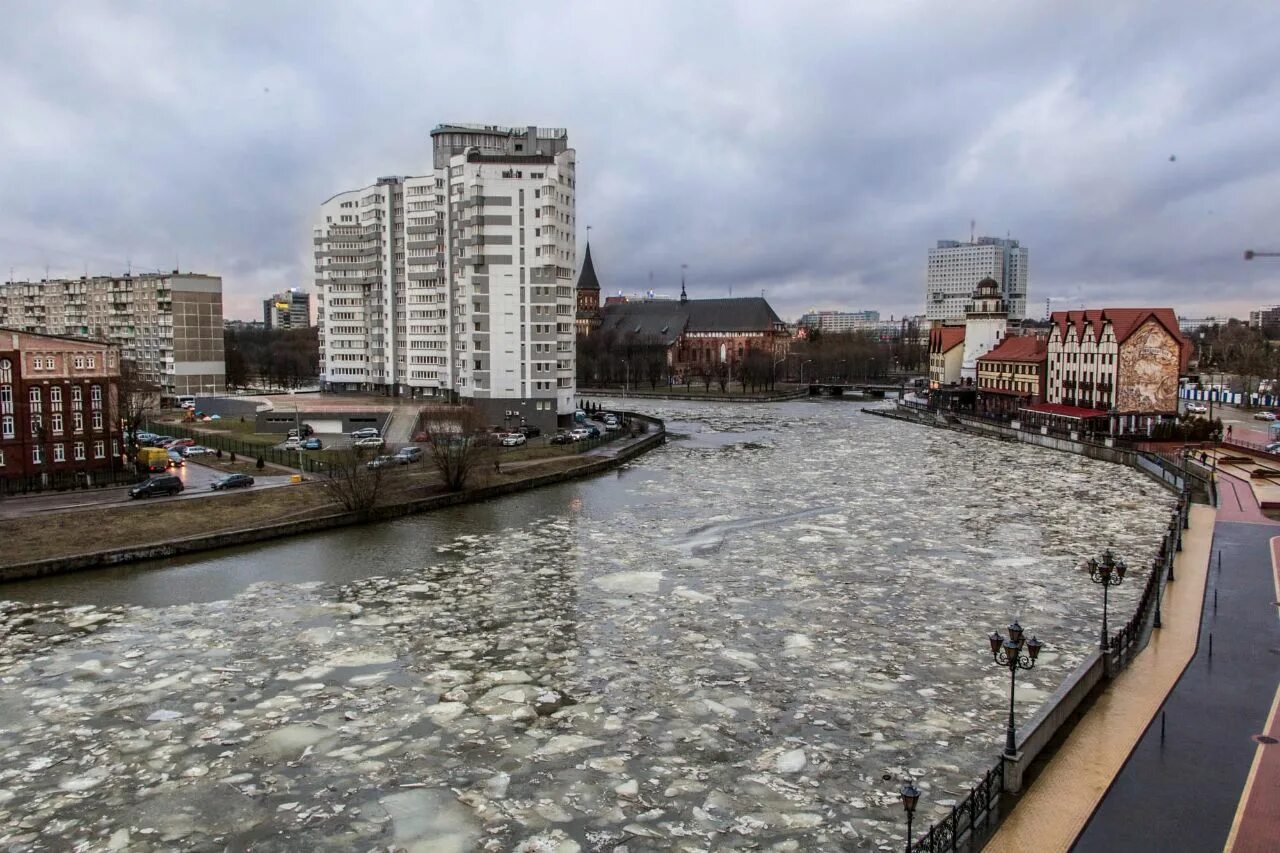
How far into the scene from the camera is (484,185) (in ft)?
194

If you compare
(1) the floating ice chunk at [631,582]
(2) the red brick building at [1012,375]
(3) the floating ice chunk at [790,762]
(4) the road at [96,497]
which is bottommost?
(3) the floating ice chunk at [790,762]

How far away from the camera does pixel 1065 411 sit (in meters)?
66.3

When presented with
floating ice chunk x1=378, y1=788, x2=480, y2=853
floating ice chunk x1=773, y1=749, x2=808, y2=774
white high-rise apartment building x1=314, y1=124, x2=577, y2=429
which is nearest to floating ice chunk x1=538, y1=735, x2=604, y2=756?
floating ice chunk x1=378, y1=788, x2=480, y2=853

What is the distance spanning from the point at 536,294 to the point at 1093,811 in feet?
172

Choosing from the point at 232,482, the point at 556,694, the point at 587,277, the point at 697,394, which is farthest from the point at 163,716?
the point at 587,277

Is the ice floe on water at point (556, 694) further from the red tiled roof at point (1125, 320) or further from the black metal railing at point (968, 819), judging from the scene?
the red tiled roof at point (1125, 320)

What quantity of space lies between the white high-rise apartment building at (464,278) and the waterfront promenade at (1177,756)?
1820 inches

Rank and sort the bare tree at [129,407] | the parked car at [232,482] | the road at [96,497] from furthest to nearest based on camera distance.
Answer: the bare tree at [129,407]
the parked car at [232,482]
the road at [96,497]

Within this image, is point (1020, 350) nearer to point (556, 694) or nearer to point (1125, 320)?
point (1125, 320)

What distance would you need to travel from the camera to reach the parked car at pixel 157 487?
116 feet

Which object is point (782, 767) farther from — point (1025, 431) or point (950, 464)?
point (1025, 431)

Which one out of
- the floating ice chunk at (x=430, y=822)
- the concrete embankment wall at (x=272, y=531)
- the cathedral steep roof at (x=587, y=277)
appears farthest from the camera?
the cathedral steep roof at (x=587, y=277)

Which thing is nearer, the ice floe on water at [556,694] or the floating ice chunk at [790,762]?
the ice floe on water at [556,694]

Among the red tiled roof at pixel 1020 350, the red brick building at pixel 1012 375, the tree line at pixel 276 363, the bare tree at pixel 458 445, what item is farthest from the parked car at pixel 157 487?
the red tiled roof at pixel 1020 350
